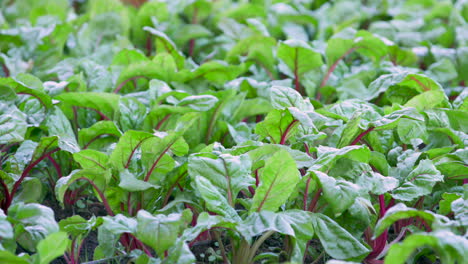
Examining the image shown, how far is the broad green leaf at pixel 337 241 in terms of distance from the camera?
1280mm

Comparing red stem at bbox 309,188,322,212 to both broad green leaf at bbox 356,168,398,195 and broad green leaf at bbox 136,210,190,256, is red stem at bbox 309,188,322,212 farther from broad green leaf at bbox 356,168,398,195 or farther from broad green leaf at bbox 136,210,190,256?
broad green leaf at bbox 136,210,190,256

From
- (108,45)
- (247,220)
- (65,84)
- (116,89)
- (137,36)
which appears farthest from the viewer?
(137,36)

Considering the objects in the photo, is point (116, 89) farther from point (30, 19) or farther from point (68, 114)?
point (30, 19)

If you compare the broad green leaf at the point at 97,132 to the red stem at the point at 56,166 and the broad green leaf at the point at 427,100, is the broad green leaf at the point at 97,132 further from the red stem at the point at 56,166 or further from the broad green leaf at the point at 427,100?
the broad green leaf at the point at 427,100

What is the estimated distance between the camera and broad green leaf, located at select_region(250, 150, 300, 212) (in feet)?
4.20

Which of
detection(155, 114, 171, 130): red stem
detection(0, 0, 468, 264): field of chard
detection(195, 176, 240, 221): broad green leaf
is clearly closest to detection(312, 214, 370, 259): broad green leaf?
detection(0, 0, 468, 264): field of chard

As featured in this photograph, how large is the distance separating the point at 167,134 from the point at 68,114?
63 cm

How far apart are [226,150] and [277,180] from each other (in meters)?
0.21

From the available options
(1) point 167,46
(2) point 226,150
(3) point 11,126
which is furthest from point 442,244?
(1) point 167,46

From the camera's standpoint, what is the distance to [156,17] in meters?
2.73

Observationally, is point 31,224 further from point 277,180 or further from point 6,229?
point 277,180

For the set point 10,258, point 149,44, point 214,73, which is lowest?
point 149,44

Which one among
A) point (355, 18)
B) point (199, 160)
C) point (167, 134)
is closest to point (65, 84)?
point (167, 134)

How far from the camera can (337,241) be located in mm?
1294
